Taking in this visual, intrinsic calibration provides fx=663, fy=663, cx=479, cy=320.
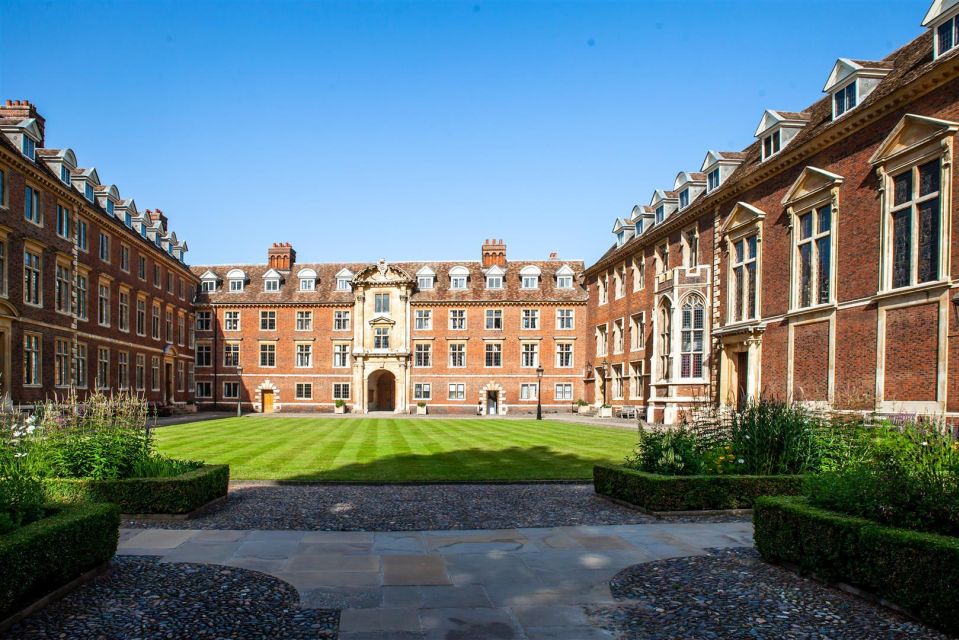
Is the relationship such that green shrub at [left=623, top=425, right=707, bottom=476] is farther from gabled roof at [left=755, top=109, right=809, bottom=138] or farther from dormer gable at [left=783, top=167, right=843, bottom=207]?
gabled roof at [left=755, top=109, right=809, bottom=138]

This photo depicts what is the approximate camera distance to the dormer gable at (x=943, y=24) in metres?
18.2

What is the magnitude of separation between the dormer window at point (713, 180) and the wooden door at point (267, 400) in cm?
3635

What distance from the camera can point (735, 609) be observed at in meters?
6.70

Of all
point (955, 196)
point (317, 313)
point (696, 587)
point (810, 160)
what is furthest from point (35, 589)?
point (317, 313)

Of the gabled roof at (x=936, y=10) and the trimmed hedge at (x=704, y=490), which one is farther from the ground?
the gabled roof at (x=936, y=10)

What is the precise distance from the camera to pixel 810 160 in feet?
79.7

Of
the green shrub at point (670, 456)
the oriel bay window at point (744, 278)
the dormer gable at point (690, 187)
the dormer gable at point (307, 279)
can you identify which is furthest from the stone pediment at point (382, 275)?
the green shrub at point (670, 456)

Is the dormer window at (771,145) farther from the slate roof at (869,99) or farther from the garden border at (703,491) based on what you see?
the garden border at (703,491)

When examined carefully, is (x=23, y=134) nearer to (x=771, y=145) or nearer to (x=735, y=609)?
(x=771, y=145)

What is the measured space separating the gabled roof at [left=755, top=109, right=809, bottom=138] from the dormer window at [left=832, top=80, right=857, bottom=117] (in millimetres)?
3138

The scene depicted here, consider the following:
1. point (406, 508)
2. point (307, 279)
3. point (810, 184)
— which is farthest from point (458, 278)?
point (406, 508)

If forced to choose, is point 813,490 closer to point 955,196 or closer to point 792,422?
point 792,422

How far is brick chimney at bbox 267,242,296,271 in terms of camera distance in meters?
55.3

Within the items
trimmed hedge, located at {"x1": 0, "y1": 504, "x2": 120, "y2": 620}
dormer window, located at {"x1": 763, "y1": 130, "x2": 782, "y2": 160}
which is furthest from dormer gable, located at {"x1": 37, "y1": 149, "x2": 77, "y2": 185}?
dormer window, located at {"x1": 763, "y1": 130, "x2": 782, "y2": 160}
